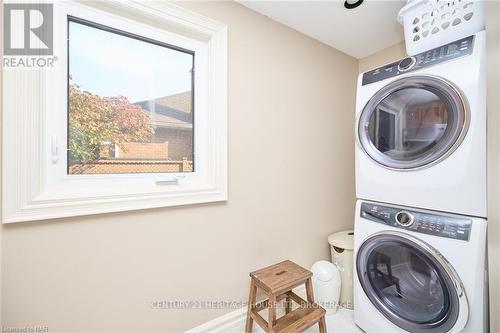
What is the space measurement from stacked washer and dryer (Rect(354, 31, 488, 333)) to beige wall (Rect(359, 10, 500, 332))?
27 millimetres

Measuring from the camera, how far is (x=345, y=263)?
169 cm

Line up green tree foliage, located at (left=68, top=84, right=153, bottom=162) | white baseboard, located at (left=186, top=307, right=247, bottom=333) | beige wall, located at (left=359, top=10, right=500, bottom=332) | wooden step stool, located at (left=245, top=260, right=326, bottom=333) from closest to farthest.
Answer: beige wall, located at (left=359, top=10, right=500, bottom=332)
green tree foliage, located at (left=68, top=84, right=153, bottom=162)
wooden step stool, located at (left=245, top=260, right=326, bottom=333)
white baseboard, located at (left=186, top=307, right=247, bottom=333)

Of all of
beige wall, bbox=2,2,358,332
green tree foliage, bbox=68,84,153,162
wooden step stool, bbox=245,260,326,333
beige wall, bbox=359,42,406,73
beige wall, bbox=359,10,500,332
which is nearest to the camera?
beige wall, bbox=359,10,500,332

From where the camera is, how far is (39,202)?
935 mm

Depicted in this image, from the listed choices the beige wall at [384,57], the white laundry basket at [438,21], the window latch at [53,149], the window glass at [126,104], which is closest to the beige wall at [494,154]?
the white laundry basket at [438,21]

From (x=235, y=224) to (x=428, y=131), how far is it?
1.20 m

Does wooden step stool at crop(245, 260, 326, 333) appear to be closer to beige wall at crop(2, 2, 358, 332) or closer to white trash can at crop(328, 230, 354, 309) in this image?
beige wall at crop(2, 2, 358, 332)

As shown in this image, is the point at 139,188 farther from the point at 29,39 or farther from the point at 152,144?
the point at 29,39

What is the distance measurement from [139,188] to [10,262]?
0.55 metres

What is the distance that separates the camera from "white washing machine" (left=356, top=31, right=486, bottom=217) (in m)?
0.96

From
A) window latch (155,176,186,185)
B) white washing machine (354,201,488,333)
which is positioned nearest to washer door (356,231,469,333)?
white washing machine (354,201,488,333)

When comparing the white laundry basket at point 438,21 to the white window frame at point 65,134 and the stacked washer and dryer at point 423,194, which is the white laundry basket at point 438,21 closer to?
the stacked washer and dryer at point 423,194

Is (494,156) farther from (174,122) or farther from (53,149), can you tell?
(53,149)

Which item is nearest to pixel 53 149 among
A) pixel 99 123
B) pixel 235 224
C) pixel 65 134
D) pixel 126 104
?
pixel 65 134
